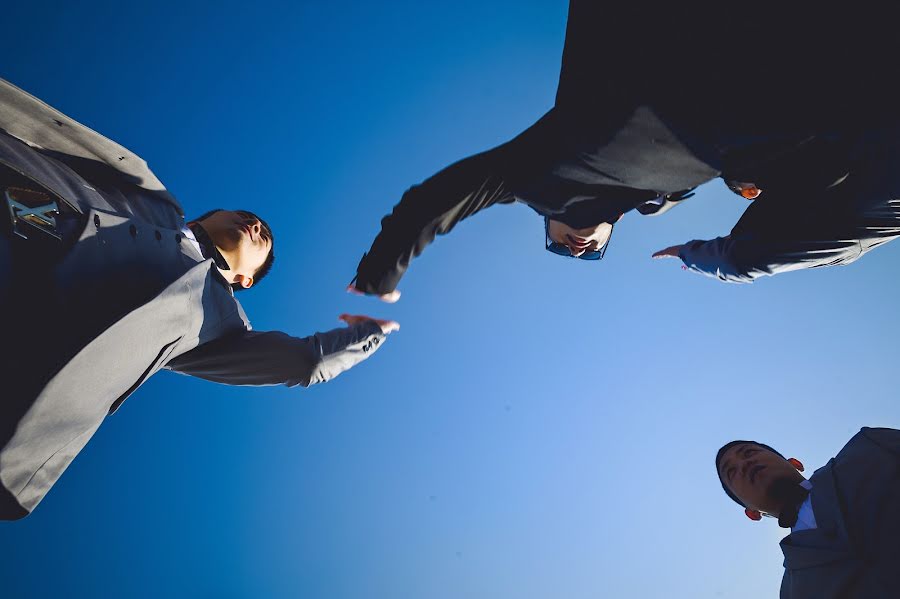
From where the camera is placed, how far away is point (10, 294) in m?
1.15

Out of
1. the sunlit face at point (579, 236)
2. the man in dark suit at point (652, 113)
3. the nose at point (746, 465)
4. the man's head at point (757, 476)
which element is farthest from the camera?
the nose at point (746, 465)

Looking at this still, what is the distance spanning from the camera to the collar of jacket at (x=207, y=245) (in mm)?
2383

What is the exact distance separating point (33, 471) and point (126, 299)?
1.94 feet

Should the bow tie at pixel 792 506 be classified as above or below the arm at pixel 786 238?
below

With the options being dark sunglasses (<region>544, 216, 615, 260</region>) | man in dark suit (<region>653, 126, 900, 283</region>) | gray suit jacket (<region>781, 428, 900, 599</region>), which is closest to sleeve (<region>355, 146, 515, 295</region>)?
dark sunglasses (<region>544, 216, 615, 260</region>)

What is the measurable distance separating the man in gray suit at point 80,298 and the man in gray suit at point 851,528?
291 centimetres

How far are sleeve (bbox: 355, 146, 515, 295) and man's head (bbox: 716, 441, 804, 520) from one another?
3.12 meters

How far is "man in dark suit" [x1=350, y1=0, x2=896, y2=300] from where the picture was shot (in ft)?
3.66

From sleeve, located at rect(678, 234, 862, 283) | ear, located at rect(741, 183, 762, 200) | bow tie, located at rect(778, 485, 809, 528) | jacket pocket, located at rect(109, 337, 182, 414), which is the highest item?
ear, located at rect(741, 183, 762, 200)

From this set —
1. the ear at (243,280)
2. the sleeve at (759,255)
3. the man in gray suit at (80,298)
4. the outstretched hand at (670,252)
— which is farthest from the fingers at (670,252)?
the ear at (243,280)

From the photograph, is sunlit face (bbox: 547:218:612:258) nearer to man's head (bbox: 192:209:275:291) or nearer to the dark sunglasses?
the dark sunglasses

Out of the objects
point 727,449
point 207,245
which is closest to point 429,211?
point 207,245

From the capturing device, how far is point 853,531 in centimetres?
194

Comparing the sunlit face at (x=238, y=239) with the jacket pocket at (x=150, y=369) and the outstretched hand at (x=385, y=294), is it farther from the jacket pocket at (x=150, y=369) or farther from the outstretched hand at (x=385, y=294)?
the outstretched hand at (x=385, y=294)
